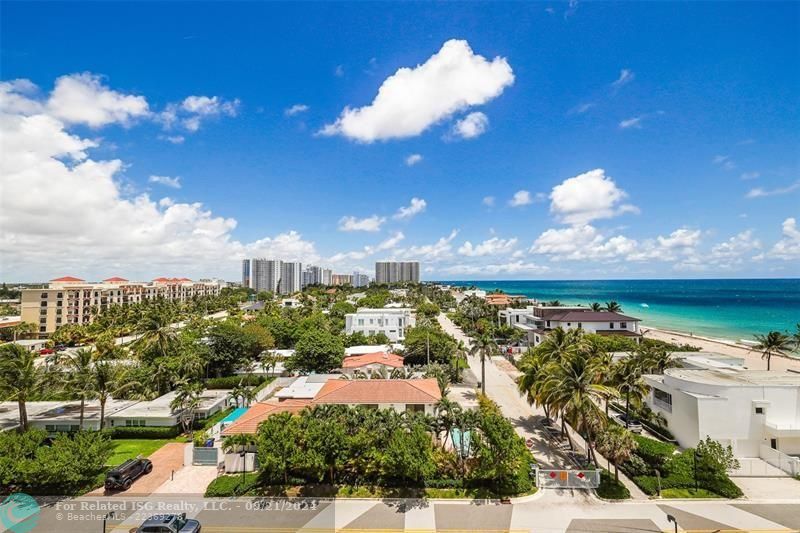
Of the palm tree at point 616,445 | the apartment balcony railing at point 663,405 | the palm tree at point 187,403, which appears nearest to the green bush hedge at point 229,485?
the palm tree at point 187,403

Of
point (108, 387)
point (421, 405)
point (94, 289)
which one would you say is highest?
point (94, 289)

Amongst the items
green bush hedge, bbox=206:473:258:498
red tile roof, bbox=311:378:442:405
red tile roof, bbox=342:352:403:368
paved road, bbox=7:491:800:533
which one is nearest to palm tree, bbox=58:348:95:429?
paved road, bbox=7:491:800:533

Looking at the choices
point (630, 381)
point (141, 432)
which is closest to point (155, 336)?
point (141, 432)

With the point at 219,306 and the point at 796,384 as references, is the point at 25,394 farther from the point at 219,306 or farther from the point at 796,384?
the point at 219,306

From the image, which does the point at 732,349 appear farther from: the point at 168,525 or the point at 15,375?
the point at 15,375

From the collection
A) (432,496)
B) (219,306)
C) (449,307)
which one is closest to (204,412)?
(432,496)

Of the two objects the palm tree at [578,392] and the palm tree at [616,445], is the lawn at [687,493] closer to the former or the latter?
the palm tree at [616,445]

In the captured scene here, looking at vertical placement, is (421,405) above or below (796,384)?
below

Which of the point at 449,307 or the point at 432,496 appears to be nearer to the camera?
the point at 432,496
